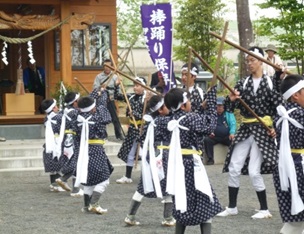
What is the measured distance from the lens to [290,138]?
6.96 meters

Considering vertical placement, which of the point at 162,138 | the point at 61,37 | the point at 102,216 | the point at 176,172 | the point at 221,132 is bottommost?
the point at 102,216

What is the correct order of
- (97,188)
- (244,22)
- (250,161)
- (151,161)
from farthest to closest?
(244,22)
(97,188)
(250,161)
(151,161)

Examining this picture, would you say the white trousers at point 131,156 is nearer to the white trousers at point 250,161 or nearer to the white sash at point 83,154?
the white sash at point 83,154

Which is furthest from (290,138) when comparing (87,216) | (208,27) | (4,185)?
(208,27)

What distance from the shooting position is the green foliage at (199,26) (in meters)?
27.6

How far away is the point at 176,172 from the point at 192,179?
0.19 meters

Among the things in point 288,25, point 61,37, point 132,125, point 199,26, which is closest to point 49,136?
point 132,125

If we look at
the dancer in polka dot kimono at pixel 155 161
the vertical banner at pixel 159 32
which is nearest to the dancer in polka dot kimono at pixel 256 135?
the dancer in polka dot kimono at pixel 155 161

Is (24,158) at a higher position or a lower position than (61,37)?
lower

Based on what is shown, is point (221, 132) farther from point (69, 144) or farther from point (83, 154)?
point (83, 154)

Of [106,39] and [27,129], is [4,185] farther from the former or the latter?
[106,39]

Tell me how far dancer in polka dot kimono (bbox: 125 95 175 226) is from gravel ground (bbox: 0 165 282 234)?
0.24 metres

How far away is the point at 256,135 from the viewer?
9242 millimetres

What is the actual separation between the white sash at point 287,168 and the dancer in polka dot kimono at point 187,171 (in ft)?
2.87
